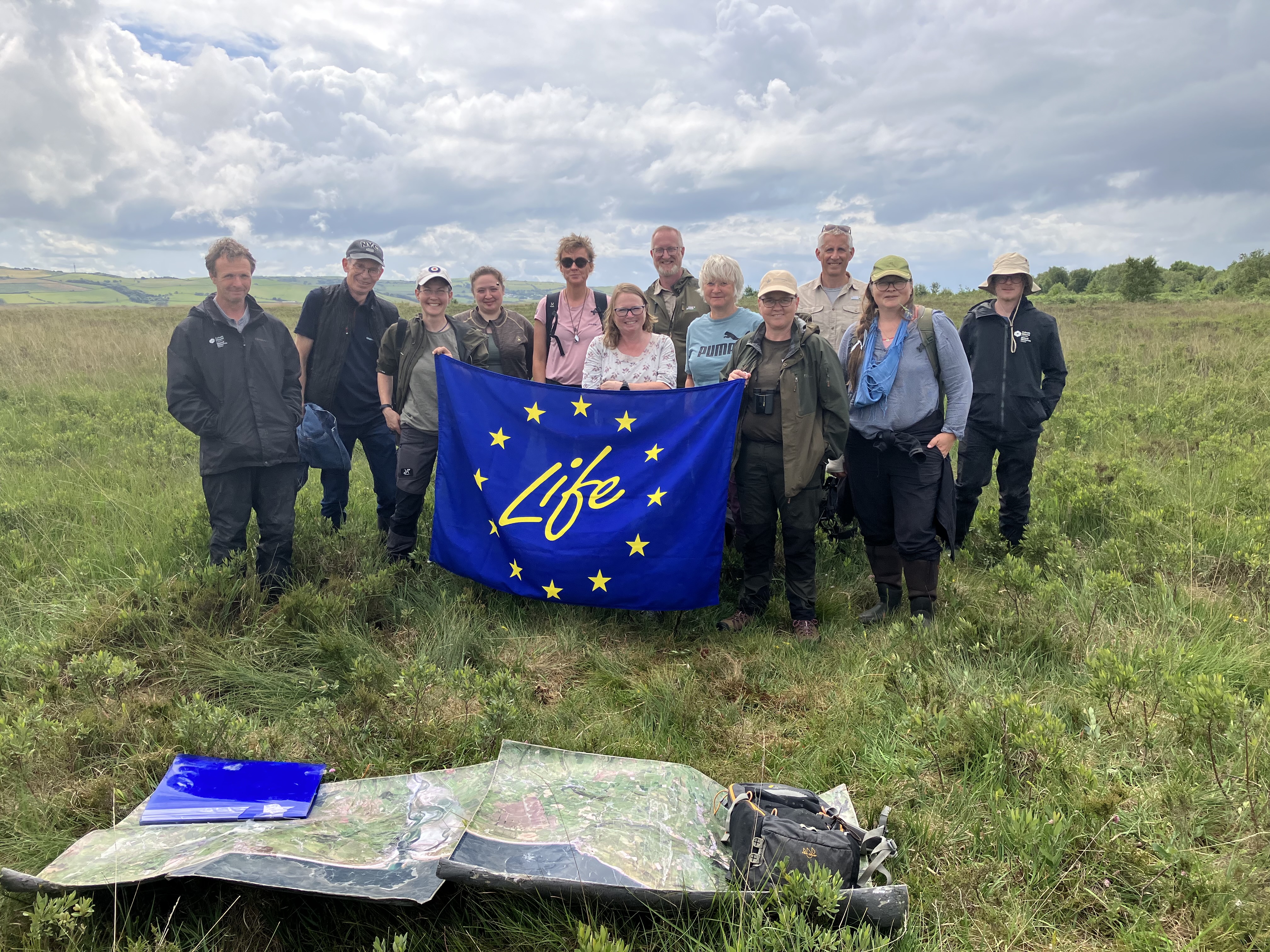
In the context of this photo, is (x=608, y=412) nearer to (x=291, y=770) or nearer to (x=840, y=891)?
(x=291, y=770)

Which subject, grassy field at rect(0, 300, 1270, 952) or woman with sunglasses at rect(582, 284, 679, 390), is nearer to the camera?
grassy field at rect(0, 300, 1270, 952)

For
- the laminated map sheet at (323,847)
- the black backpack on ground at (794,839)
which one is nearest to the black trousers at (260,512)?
the laminated map sheet at (323,847)

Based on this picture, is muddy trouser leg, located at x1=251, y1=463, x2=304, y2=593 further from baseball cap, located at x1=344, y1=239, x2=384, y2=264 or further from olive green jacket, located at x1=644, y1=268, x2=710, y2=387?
olive green jacket, located at x1=644, y1=268, x2=710, y2=387

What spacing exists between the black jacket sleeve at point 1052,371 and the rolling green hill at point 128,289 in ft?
256

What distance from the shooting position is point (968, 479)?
6.27 meters

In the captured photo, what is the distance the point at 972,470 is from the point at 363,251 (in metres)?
5.53

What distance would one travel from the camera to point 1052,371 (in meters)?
5.99

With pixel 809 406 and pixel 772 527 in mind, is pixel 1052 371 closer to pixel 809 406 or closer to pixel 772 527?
pixel 809 406

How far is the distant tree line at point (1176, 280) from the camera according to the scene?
115 ft

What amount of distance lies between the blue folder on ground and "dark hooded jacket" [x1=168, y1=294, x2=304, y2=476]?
87.2 inches

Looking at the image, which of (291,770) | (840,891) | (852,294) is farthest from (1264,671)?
(291,770)

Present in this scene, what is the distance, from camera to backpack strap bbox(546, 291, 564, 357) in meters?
Result: 5.90

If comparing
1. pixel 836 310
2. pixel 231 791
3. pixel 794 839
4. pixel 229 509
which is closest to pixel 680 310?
pixel 836 310

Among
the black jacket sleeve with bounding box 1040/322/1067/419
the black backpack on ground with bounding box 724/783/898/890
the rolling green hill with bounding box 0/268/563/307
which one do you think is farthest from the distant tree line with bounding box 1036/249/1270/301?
the rolling green hill with bounding box 0/268/563/307
